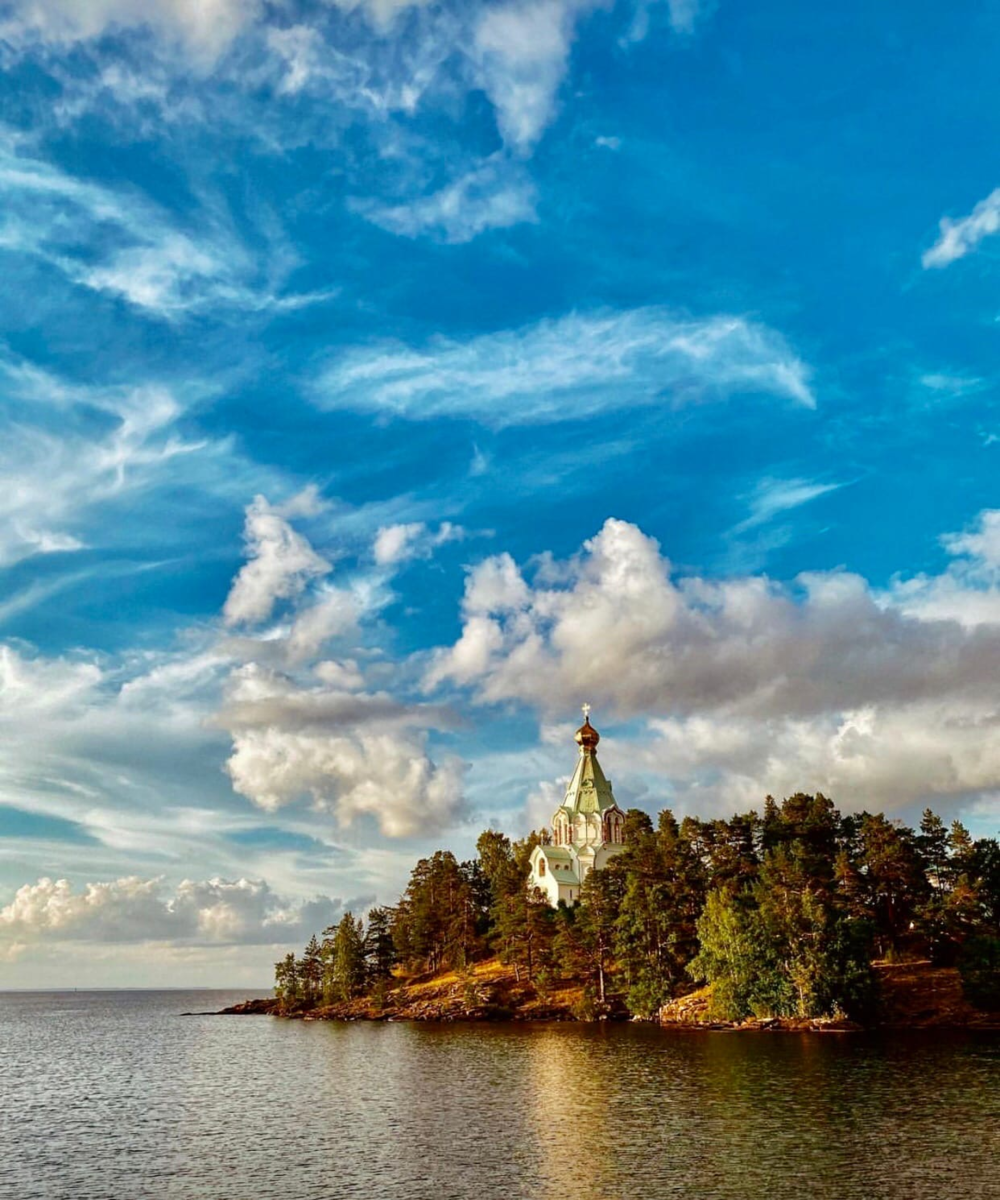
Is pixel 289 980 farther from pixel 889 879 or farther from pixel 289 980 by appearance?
pixel 889 879

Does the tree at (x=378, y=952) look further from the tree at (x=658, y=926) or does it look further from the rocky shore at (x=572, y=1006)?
the tree at (x=658, y=926)

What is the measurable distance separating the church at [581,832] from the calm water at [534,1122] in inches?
2390

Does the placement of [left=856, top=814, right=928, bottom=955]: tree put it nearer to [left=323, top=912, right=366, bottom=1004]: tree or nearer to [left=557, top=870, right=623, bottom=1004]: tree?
[left=557, top=870, right=623, bottom=1004]: tree

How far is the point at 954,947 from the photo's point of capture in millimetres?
109750

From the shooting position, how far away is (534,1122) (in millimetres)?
57219

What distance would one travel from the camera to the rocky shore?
99.4 metres

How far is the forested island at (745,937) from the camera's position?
325ft

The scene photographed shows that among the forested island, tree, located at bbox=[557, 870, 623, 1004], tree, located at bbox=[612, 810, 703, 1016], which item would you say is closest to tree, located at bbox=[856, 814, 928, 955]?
the forested island

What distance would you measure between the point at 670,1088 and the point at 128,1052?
82.2 metres

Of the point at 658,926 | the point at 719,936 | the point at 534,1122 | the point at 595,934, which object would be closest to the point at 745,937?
the point at 719,936

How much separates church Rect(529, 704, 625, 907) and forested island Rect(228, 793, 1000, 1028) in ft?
39.5

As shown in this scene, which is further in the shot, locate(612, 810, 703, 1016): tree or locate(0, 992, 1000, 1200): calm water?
locate(612, 810, 703, 1016): tree

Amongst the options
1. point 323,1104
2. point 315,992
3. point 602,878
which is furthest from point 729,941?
point 315,992

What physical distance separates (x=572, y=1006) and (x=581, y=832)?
1854 inches
